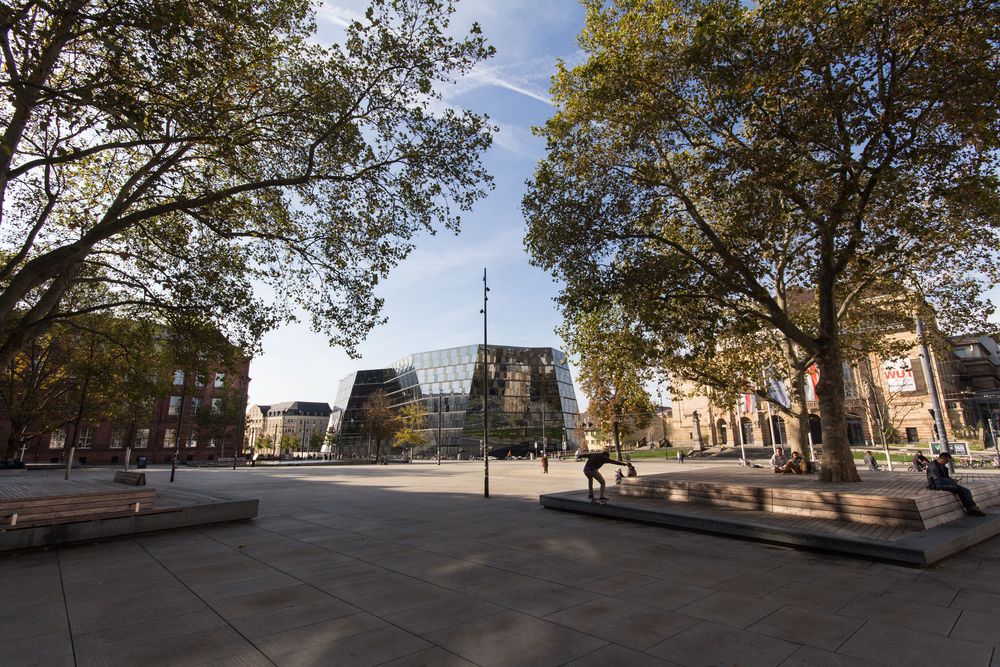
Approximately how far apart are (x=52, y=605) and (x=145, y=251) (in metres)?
14.3

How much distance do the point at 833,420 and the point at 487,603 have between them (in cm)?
1181

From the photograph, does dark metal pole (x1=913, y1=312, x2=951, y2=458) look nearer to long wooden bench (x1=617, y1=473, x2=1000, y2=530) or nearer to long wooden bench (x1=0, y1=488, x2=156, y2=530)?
long wooden bench (x1=617, y1=473, x2=1000, y2=530)

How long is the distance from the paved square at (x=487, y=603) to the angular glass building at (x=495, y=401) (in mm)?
68425

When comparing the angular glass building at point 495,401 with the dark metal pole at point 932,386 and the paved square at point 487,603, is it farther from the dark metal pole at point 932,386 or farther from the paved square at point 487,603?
the paved square at point 487,603

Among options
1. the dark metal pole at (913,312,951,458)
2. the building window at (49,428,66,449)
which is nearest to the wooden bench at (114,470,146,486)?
the dark metal pole at (913,312,951,458)

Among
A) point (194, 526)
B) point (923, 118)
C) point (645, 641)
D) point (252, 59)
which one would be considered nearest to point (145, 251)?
point (252, 59)

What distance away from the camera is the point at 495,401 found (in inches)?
3226

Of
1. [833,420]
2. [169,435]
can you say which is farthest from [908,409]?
[169,435]

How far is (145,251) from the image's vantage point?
16844mm

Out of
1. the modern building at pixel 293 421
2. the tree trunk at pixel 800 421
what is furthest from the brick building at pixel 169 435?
the modern building at pixel 293 421

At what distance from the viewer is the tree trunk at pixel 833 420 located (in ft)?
41.5

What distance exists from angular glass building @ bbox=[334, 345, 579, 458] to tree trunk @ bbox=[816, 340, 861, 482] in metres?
64.1

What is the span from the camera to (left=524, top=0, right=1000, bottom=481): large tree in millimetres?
10688

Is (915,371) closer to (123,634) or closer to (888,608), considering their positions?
(888,608)
